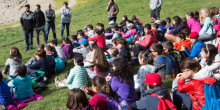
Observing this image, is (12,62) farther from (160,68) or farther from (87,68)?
(160,68)

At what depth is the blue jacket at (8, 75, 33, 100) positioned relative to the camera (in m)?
8.15

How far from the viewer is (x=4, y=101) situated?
25.0 ft

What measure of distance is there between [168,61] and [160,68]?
30 cm

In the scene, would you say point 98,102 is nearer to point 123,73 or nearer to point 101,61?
point 123,73

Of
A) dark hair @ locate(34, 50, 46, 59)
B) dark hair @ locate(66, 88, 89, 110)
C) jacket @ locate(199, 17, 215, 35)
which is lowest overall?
dark hair @ locate(66, 88, 89, 110)

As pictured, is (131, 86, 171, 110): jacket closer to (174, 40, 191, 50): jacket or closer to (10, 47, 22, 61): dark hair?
(174, 40, 191, 50): jacket

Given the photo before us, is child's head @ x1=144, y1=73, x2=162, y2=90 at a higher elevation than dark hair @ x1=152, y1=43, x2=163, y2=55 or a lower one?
lower

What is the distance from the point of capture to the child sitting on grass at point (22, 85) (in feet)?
26.7

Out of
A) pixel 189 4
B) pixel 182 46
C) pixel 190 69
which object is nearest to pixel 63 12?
pixel 182 46

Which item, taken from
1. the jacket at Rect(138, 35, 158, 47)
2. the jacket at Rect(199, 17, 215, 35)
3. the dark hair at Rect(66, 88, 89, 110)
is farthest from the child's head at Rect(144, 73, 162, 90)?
the jacket at Rect(199, 17, 215, 35)

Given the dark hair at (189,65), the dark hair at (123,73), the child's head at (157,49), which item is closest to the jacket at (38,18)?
the child's head at (157,49)

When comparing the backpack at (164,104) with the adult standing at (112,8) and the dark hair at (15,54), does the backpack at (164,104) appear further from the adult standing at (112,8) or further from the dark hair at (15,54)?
the adult standing at (112,8)

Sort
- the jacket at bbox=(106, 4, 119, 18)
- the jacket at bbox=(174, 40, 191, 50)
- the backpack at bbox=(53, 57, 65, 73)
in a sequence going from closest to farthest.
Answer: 1. the jacket at bbox=(174, 40, 191, 50)
2. the backpack at bbox=(53, 57, 65, 73)
3. the jacket at bbox=(106, 4, 119, 18)

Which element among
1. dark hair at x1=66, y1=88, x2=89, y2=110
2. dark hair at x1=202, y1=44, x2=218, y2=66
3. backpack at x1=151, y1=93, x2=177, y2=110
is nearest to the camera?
dark hair at x1=66, y1=88, x2=89, y2=110
